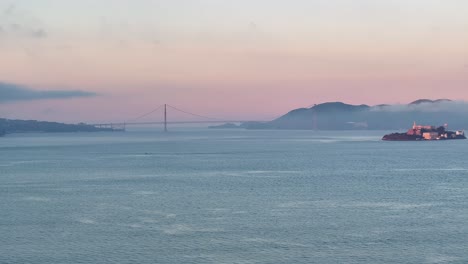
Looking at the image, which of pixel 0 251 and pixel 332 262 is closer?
pixel 332 262

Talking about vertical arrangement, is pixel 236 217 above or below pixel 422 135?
below

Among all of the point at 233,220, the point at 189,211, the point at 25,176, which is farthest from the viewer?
the point at 25,176

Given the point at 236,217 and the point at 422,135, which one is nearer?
the point at 236,217

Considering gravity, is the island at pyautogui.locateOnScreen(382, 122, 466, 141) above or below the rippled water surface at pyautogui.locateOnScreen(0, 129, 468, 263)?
above

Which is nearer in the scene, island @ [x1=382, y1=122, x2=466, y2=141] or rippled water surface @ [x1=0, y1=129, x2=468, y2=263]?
rippled water surface @ [x1=0, y1=129, x2=468, y2=263]

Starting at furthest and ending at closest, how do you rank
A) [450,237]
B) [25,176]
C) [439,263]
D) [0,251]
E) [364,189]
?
[25,176], [364,189], [450,237], [0,251], [439,263]

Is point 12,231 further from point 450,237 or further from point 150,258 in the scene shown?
point 450,237

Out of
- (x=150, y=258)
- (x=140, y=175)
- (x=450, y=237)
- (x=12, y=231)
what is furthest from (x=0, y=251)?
(x=140, y=175)

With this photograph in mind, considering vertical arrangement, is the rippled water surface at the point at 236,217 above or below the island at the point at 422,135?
below

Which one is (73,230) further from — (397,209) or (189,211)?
(397,209)

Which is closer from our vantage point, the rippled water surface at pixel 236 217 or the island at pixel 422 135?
the rippled water surface at pixel 236 217
